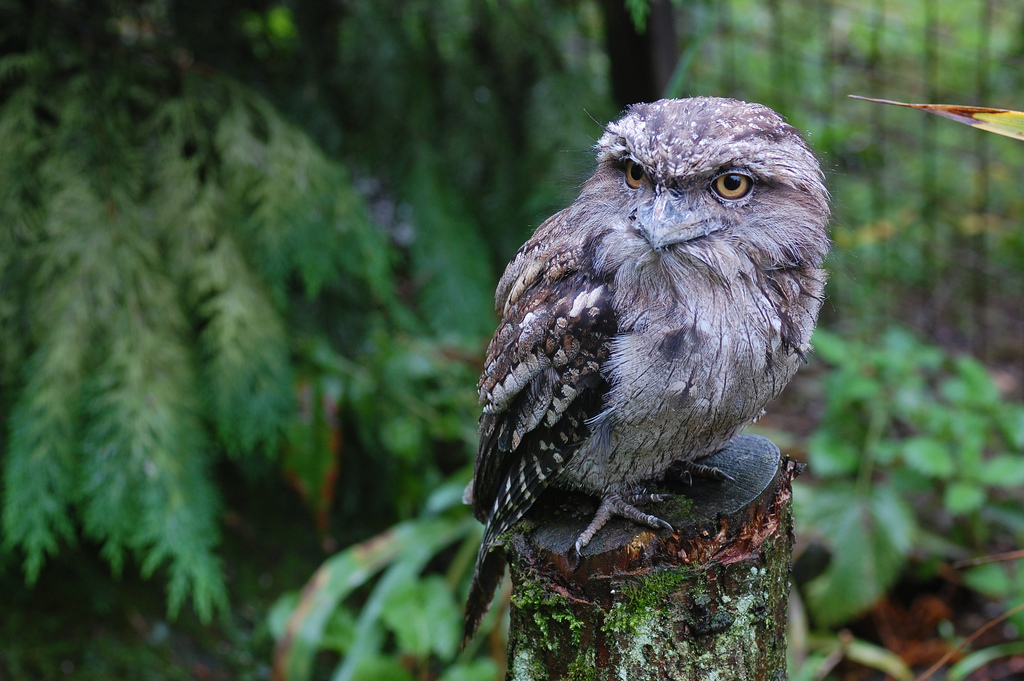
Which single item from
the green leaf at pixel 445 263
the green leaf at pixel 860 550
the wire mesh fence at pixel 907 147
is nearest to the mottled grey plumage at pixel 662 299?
the green leaf at pixel 445 263

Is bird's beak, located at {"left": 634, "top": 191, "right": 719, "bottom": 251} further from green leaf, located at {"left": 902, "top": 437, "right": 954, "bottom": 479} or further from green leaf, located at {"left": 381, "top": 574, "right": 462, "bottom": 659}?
green leaf, located at {"left": 902, "top": 437, "right": 954, "bottom": 479}

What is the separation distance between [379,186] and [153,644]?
2.07 meters

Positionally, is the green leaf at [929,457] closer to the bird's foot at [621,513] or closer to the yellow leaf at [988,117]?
the bird's foot at [621,513]

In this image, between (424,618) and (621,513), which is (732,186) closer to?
(621,513)

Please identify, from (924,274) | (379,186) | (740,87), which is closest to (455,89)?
(379,186)

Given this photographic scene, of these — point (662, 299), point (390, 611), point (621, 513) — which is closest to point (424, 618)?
point (390, 611)

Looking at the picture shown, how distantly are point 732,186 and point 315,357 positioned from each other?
1.91m

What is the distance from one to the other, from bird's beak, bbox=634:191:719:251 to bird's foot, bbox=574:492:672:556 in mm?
558

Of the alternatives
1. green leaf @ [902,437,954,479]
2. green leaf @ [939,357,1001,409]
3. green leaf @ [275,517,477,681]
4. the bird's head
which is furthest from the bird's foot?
green leaf @ [939,357,1001,409]

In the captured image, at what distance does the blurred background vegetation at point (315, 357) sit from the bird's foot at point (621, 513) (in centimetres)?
71

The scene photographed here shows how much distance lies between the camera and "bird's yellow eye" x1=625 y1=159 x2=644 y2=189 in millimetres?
1517

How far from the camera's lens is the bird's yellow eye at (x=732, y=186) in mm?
1462

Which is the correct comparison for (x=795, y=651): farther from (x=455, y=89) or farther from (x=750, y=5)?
(x=750, y=5)

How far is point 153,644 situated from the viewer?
9.82 feet
